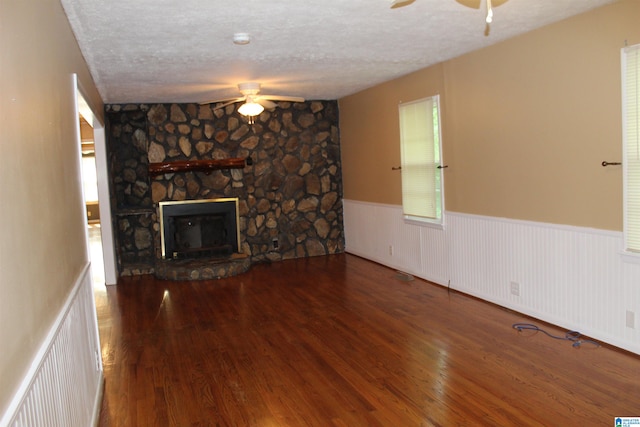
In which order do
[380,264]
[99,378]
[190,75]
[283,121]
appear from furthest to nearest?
[283,121]
[380,264]
[190,75]
[99,378]

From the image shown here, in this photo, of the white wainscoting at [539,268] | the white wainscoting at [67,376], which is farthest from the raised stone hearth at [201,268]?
the white wainscoting at [67,376]

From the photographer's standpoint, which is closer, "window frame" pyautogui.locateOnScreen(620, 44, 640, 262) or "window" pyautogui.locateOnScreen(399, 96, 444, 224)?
"window frame" pyautogui.locateOnScreen(620, 44, 640, 262)

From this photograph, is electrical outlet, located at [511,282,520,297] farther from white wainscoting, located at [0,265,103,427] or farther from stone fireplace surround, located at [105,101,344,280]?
stone fireplace surround, located at [105,101,344,280]

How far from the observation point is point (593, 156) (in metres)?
3.83

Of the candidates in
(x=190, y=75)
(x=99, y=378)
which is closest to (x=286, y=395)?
(x=99, y=378)

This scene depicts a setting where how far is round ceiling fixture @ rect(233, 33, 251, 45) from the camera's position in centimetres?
379

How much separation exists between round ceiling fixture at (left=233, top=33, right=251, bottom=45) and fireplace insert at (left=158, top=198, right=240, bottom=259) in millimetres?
3970

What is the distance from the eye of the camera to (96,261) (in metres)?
9.17

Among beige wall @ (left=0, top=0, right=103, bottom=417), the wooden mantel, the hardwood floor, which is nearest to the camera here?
beige wall @ (left=0, top=0, right=103, bottom=417)

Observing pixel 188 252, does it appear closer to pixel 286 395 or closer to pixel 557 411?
pixel 286 395

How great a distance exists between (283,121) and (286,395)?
210 inches

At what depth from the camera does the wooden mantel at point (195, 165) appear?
284 inches

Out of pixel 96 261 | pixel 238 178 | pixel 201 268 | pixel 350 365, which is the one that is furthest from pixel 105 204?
pixel 350 365

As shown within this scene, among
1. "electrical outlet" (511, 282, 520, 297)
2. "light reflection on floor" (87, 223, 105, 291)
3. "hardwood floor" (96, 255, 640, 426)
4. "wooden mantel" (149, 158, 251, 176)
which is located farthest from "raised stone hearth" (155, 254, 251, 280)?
"electrical outlet" (511, 282, 520, 297)
